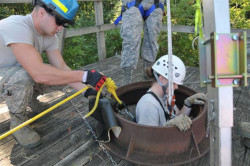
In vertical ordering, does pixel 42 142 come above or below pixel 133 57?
below

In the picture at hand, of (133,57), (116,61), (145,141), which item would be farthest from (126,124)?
(116,61)

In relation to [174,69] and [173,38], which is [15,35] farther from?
[173,38]

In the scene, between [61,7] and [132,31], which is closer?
[61,7]

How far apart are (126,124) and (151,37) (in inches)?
79.5

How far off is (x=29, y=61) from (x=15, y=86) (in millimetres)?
373

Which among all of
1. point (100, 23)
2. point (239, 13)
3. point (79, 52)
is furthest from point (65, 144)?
point (239, 13)

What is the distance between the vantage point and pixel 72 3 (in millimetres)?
2227

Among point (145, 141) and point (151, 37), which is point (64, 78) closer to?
point (145, 141)

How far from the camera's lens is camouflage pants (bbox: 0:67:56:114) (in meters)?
2.28

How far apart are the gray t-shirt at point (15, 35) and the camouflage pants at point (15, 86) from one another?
4.9 inches

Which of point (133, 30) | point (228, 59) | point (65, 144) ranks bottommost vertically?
point (65, 144)

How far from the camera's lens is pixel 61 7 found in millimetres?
2135

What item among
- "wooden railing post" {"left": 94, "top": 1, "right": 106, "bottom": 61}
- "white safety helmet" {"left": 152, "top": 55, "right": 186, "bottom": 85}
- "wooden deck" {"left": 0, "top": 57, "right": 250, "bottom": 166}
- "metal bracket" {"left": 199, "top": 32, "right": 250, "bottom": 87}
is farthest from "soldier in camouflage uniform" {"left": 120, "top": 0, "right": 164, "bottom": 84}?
"metal bracket" {"left": 199, "top": 32, "right": 250, "bottom": 87}

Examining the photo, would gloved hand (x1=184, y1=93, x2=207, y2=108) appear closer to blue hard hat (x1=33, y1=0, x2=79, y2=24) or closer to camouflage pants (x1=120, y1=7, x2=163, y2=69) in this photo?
camouflage pants (x1=120, y1=7, x2=163, y2=69)
